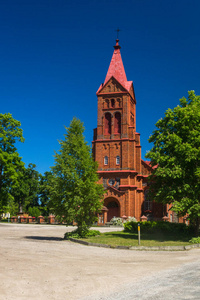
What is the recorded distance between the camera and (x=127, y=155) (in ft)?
161

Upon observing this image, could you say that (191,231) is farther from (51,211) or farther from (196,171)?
(51,211)

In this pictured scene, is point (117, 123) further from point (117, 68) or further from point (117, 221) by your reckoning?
point (117, 221)

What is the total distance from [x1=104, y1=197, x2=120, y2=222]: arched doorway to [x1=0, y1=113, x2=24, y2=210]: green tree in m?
18.8

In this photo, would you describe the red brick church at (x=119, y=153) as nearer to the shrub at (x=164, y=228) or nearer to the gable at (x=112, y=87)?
the gable at (x=112, y=87)

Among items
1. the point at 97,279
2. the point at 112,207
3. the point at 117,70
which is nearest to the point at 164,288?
the point at 97,279

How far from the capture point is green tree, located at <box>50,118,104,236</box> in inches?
798

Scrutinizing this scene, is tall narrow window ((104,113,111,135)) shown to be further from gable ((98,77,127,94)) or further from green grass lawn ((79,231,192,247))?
green grass lawn ((79,231,192,247))

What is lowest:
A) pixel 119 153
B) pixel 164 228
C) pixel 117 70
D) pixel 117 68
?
pixel 164 228

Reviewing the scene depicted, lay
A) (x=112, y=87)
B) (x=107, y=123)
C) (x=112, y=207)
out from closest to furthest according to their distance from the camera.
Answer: (x=112, y=207), (x=107, y=123), (x=112, y=87)

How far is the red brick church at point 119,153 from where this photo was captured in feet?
158

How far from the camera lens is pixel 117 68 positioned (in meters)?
54.5

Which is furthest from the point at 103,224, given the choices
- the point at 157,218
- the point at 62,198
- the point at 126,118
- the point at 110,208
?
the point at 62,198

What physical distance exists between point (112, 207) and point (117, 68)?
23.6 meters

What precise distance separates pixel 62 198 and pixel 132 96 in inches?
1466
